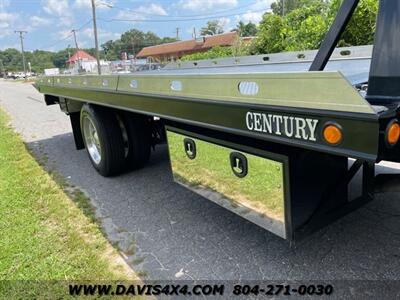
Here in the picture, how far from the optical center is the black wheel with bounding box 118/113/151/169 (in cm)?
432

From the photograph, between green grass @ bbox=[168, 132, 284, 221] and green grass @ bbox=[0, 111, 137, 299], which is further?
green grass @ bbox=[0, 111, 137, 299]

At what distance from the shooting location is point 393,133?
5.13 ft

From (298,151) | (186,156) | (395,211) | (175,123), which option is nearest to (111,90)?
(175,123)

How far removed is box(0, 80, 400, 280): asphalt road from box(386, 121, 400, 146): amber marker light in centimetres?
123

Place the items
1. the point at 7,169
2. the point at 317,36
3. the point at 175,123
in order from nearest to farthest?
the point at 175,123
the point at 7,169
the point at 317,36

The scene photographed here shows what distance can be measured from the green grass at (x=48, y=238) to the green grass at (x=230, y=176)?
846 millimetres

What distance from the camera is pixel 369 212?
3.24 m

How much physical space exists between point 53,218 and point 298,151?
2651 millimetres

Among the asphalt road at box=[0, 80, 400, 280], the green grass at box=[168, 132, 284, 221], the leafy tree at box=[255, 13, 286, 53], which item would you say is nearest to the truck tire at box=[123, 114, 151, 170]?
the asphalt road at box=[0, 80, 400, 280]

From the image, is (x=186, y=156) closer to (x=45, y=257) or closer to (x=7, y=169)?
(x=45, y=257)

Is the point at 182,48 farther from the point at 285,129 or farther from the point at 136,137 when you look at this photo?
the point at 285,129

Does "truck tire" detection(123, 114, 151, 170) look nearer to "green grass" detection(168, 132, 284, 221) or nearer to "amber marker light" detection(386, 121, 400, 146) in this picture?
"green grass" detection(168, 132, 284, 221)

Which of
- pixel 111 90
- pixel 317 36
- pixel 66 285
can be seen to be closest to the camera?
pixel 66 285

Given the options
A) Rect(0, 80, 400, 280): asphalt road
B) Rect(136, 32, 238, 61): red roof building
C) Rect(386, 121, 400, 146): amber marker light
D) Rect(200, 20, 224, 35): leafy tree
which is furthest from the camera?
Rect(200, 20, 224, 35): leafy tree
